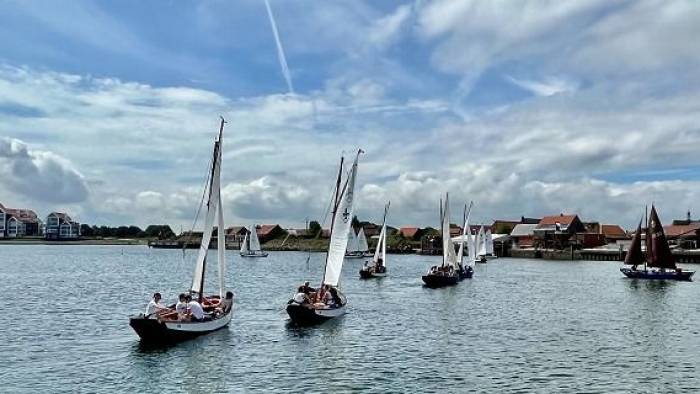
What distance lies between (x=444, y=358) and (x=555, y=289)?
5323 cm

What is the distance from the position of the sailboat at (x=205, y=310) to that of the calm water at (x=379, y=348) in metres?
0.97

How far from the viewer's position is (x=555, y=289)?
86.8 m

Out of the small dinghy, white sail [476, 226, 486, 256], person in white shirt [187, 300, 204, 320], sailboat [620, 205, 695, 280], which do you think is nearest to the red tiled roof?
white sail [476, 226, 486, 256]

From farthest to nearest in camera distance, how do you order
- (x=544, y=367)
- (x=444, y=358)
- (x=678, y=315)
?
1. (x=678, y=315)
2. (x=444, y=358)
3. (x=544, y=367)

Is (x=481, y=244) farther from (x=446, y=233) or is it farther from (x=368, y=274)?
(x=446, y=233)

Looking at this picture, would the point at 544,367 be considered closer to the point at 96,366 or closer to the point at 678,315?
the point at 96,366

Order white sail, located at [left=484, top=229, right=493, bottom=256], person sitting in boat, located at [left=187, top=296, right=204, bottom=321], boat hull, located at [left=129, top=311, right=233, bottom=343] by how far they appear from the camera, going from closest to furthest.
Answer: boat hull, located at [left=129, top=311, right=233, bottom=343] → person sitting in boat, located at [left=187, top=296, right=204, bottom=321] → white sail, located at [left=484, top=229, right=493, bottom=256]

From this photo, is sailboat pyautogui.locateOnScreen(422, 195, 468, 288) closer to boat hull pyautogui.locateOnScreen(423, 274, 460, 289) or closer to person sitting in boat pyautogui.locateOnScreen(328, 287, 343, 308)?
boat hull pyautogui.locateOnScreen(423, 274, 460, 289)

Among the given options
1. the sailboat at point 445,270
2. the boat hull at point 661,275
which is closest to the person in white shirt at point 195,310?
the sailboat at point 445,270

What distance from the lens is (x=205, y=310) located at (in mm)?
44906

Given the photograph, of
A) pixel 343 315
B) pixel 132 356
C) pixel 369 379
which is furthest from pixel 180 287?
pixel 369 379

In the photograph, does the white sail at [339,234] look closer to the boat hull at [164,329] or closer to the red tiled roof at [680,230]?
the boat hull at [164,329]

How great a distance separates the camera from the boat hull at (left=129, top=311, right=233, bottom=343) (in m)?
38.5

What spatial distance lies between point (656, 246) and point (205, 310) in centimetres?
7803
